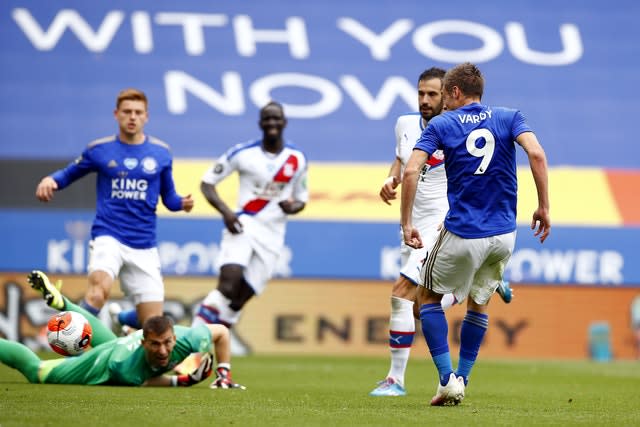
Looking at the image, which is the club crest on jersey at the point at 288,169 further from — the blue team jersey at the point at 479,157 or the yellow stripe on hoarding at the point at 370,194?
the yellow stripe on hoarding at the point at 370,194

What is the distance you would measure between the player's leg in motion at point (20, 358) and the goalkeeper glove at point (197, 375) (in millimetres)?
1014

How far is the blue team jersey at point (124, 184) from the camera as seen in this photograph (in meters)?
9.95

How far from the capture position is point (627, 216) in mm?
17734

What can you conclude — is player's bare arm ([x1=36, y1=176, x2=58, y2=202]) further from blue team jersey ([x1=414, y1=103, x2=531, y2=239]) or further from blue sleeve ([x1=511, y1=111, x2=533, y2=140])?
blue sleeve ([x1=511, y1=111, x2=533, y2=140])

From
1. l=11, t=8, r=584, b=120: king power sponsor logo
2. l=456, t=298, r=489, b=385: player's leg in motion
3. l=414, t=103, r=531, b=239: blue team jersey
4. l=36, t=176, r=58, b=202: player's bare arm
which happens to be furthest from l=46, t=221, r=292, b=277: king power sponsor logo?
l=414, t=103, r=531, b=239: blue team jersey

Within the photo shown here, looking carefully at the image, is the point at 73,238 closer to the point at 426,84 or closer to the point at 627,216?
the point at 627,216

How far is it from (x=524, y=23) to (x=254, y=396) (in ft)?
41.0

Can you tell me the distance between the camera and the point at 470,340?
25.3ft

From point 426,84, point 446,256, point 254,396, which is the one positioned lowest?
point 254,396

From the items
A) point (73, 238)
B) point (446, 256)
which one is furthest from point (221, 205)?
point (73, 238)

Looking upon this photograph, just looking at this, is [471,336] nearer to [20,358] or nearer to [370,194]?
[20,358]

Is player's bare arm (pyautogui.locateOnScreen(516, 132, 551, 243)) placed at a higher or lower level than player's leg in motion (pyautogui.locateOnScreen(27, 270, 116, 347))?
higher

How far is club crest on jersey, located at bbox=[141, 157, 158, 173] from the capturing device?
1005cm

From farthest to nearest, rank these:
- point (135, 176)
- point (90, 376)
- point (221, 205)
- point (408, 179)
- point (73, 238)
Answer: point (73, 238) → point (221, 205) → point (135, 176) → point (90, 376) → point (408, 179)
